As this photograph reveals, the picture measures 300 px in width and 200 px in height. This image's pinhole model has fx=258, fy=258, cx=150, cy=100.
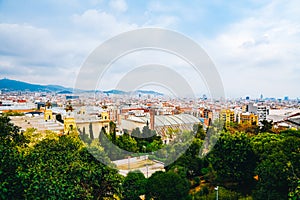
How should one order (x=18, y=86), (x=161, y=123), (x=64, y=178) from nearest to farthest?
(x=64, y=178)
(x=161, y=123)
(x=18, y=86)

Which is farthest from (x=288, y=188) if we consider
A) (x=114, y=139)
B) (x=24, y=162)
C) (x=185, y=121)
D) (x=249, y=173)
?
(x=185, y=121)

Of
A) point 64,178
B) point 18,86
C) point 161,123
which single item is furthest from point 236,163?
point 18,86

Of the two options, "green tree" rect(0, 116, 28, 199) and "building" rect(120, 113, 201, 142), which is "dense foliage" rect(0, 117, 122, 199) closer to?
"green tree" rect(0, 116, 28, 199)

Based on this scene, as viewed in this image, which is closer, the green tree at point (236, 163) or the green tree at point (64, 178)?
the green tree at point (64, 178)

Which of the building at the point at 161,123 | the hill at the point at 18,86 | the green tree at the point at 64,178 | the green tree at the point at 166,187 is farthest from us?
the hill at the point at 18,86

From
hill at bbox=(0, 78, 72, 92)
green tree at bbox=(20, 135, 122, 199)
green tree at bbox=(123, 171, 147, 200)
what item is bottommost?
green tree at bbox=(123, 171, 147, 200)

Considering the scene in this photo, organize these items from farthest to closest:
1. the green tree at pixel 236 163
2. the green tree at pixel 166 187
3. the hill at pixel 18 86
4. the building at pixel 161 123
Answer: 1. the hill at pixel 18 86
2. the building at pixel 161 123
3. the green tree at pixel 236 163
4. the green tree at pixel 166 187

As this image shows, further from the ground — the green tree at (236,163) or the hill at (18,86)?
the hill at (18,86)

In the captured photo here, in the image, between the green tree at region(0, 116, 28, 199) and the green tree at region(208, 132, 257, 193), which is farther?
the green tree at region(208, 132, 257, 193)

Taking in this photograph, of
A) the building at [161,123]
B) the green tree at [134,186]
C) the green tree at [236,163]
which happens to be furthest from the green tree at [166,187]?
the building at [161,123]

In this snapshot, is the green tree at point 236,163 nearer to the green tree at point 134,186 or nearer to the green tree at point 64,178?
the green tree at point 134,186

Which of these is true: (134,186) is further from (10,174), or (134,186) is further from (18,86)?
(18,86)

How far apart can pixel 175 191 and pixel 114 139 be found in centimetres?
681

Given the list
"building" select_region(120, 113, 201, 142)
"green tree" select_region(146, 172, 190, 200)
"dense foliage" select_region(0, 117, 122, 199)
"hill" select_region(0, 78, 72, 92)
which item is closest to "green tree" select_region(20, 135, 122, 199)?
"dense foliage" select_region(0, 117, 122, 199)
